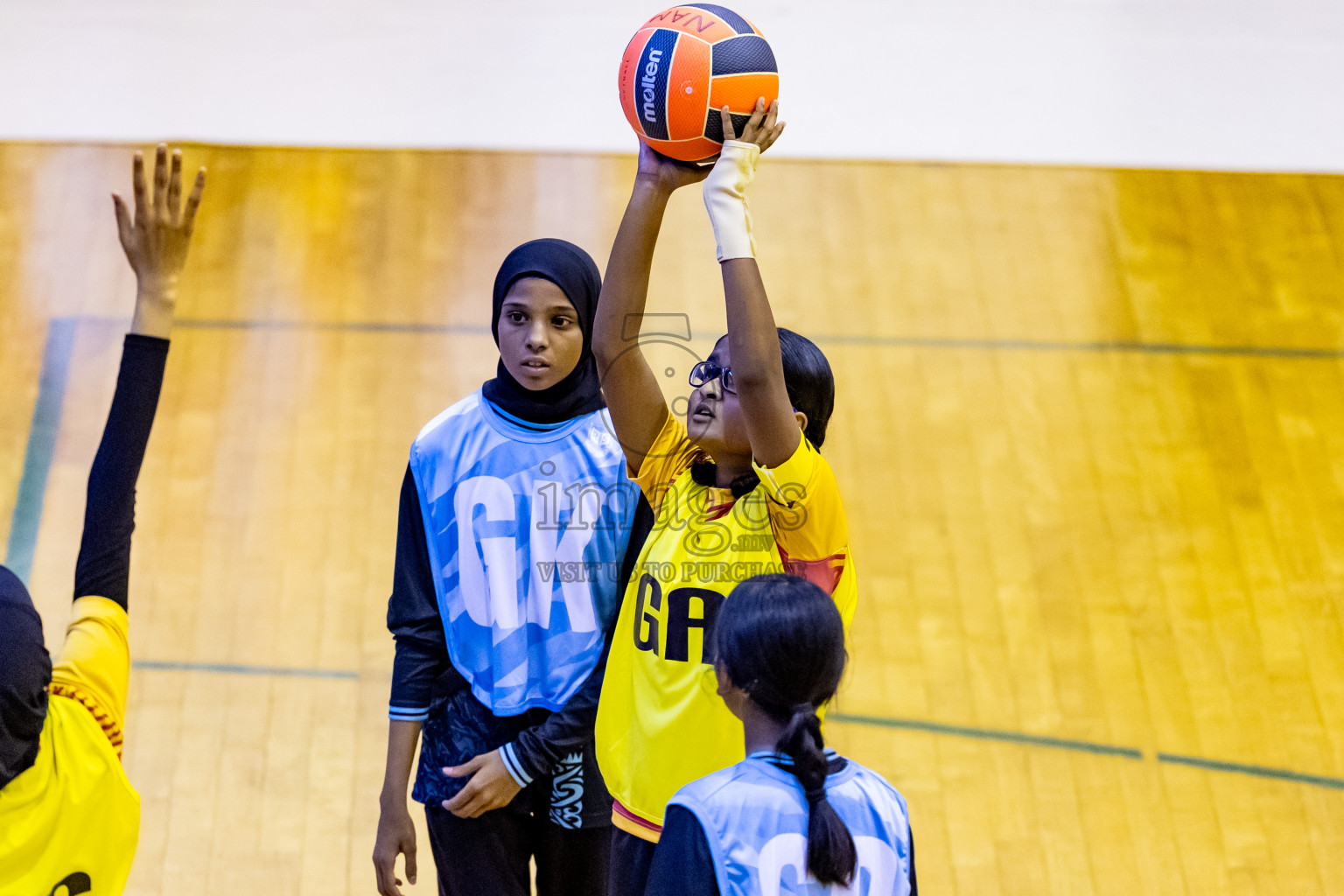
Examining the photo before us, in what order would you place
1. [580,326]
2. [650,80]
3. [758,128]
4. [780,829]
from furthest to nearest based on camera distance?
[580,326]
[650,80]
[758,128]
[780,829]

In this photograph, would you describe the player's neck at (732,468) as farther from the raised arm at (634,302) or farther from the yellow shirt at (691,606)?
the raised arm at (634,302)

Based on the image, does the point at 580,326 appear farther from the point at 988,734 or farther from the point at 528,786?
the point at 988,734

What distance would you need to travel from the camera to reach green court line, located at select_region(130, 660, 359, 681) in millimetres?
3623

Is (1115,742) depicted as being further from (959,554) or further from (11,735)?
(11,735)

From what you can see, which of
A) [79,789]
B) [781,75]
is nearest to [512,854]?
[79,789]

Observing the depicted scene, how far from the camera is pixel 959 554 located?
3.95m

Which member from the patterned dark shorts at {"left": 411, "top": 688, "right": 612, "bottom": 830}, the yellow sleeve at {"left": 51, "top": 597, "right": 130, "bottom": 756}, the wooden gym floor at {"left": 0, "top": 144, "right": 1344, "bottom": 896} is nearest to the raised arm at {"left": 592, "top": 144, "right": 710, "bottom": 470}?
the patterned dark shorts at {"left": 411, "top": 688, "right": 612, "bottom": 830}

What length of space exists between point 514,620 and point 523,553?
0.11 m

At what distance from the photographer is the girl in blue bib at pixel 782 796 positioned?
1.28m

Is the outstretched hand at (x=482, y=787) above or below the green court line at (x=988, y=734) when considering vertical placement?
below

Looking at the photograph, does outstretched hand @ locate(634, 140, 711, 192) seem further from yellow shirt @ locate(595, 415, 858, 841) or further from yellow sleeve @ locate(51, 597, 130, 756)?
yellow sleeve @ locate(51, 597, 130, 756)

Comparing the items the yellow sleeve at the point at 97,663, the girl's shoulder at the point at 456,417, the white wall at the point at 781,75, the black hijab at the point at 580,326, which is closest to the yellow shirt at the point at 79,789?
the yellow sleeve at the point at 97,663

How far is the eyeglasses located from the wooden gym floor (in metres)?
1.91

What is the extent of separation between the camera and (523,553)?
206 cm
